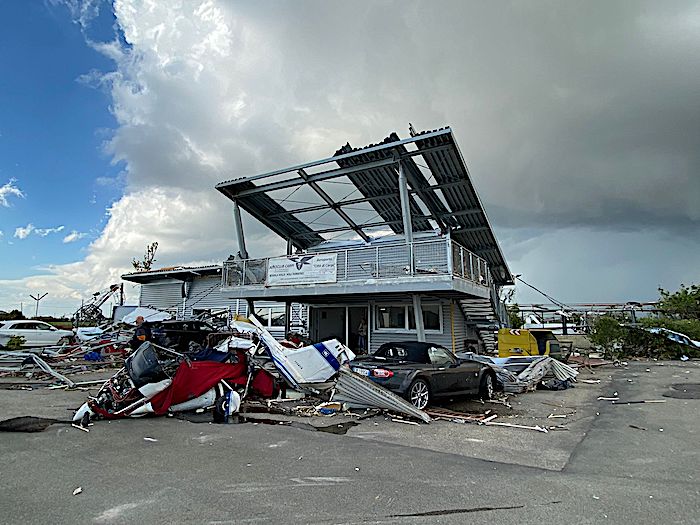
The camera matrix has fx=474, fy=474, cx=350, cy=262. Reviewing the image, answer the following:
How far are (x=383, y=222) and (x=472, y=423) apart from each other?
41.1 ft

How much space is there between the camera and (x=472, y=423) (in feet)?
26.0

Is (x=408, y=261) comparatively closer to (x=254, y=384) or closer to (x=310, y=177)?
(x=310, y=177)

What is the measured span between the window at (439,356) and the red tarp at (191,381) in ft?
12.9

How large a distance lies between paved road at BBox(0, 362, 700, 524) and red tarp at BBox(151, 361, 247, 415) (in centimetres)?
65

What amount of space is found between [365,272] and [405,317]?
377 centimetres

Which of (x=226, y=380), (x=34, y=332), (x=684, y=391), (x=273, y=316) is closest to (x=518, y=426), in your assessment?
(x=226, y=380)

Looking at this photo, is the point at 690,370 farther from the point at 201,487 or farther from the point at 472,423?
the point at 201,487

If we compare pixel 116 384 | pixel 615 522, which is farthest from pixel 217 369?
pixel 615 522

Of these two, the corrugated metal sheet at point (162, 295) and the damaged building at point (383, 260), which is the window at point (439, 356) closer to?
the damaged building at point (383, 260)

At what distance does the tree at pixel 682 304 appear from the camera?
2758 cm

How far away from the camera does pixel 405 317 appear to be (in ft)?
58.3

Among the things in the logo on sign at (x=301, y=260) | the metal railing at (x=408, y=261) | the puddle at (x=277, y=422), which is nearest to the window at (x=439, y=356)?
the puddle at (x=277, y=422)

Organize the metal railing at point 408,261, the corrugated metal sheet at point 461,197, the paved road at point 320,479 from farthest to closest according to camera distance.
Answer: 1. the corrugated metal sheet at point 461,197
2. the metal railing at point 408,261
3. the paved road at point 320,479

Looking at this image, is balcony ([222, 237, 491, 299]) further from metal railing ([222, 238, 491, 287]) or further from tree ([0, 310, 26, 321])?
tree ([0, 310, 26, 321])
